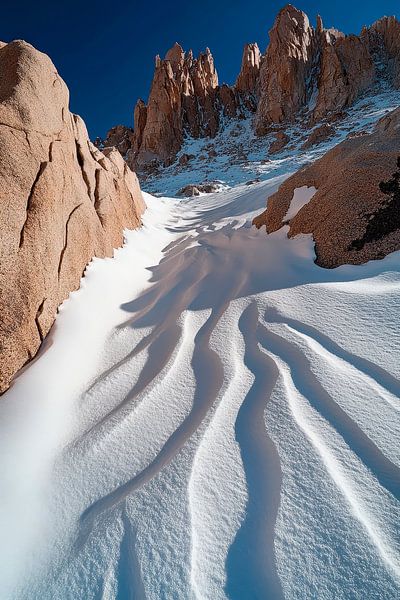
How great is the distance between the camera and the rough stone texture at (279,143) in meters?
28.2

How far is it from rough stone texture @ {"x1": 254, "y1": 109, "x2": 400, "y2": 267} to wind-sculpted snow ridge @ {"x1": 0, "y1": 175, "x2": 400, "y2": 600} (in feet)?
1.74

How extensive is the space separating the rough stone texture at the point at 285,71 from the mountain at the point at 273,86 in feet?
0.39

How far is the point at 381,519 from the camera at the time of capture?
96cm

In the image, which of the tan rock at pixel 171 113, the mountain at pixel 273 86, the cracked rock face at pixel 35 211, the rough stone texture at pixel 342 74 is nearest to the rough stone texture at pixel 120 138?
the mountain at pixel 273 86

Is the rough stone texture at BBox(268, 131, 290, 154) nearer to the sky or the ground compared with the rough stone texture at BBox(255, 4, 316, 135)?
nearer to the ground

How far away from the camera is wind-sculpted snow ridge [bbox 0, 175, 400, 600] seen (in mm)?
949

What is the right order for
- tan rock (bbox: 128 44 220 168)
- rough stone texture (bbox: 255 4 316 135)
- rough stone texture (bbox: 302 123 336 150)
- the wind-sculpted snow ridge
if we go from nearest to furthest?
the wind-sculpted snow ridge, rough stone texture (bbox: 302 123 336 150), rough stone texture (bbox: 255 4 316 135), tan rock (bbox: 128 44 220 168)

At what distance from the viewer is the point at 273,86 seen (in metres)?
36.5

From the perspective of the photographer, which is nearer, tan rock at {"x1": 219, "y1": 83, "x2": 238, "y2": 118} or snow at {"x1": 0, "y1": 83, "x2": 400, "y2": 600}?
snow at {"x1": 0, "y1": 83, "x2": 400, "y2": 600}

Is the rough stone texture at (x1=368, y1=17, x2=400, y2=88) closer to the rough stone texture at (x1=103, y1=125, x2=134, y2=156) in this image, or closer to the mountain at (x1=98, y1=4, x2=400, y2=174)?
the mountain at (x1=98, y1=4, x2=400, y2=174)

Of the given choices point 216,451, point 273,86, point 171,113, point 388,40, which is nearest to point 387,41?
point 388,40

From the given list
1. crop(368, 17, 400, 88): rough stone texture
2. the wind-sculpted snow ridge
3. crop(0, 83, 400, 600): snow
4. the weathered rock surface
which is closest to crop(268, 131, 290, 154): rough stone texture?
the weathered rock surface

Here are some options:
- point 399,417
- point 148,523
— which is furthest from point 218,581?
point 399,417

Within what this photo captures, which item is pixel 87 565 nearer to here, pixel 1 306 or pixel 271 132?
pixel 1 306
